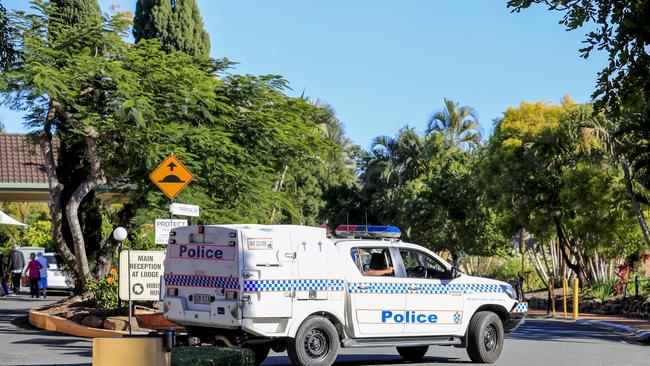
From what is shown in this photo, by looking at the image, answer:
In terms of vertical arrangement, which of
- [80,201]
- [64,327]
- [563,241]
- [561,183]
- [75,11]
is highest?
[75,11]

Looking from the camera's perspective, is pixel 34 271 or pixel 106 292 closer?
pixel 106 292

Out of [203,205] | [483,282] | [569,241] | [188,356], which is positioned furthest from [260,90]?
[569,241]

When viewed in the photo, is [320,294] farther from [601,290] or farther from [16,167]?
[16,167]

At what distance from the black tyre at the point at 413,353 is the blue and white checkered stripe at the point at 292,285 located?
104 inches

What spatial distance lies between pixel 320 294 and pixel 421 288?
1943 millimetres

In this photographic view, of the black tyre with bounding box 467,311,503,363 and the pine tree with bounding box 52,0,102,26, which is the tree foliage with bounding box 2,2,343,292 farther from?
the black tyre with bounding box 467,311,503,363

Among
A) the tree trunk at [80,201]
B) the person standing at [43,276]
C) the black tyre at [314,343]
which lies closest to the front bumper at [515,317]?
the black tyre at [314,343]

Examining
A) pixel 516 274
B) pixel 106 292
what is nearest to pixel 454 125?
pixel 516 274

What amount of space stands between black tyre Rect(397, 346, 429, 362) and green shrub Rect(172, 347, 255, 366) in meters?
5.03

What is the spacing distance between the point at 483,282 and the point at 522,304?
91 centimetres

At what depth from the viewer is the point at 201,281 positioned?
14.4 m

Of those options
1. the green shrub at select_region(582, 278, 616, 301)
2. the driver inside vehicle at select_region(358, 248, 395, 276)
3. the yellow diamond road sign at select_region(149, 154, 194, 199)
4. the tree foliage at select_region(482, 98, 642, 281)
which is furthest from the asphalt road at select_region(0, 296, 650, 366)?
the green shrub at select_region(582, 278, 616, 301)

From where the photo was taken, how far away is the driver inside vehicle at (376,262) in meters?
15.6

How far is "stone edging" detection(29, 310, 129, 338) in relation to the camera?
19.6 meters
